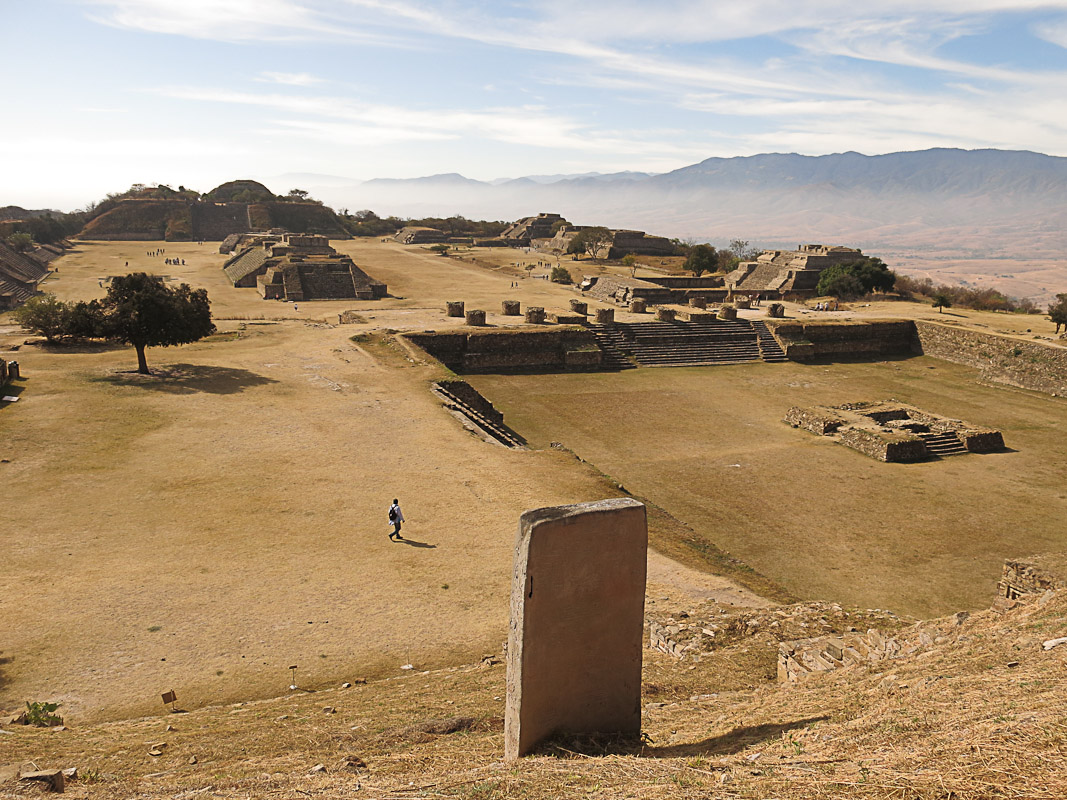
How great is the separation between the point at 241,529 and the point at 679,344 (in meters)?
23.6

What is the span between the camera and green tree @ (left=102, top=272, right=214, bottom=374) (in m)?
20.8

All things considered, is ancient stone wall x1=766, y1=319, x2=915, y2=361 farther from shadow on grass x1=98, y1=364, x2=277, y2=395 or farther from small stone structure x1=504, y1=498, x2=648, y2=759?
small stone structure x1=504, y1=498, x2=648, y2=759

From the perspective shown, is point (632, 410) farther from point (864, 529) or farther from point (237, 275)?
point (237, 275)

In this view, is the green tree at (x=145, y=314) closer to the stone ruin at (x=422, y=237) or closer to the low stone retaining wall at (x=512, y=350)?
the low stone retaining wall at (x=512, y=350)

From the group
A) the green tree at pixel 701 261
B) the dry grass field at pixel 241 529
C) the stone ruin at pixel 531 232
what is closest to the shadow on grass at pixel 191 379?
the dry grass field at pixel 241 529

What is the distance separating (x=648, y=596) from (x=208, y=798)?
6376 mm

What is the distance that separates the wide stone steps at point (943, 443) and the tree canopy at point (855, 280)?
24.7 metres

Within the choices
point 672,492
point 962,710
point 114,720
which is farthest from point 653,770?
point 672,492

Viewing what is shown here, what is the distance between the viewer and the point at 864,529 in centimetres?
1497

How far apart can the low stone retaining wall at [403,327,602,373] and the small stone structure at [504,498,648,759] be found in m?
23.5

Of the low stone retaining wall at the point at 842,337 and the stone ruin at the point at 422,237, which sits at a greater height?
the stone ruin at the point at 422,237

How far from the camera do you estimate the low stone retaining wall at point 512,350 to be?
95.2 feet

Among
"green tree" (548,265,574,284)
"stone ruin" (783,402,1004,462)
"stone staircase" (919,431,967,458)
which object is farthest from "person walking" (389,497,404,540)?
"green tree" (548,265,574,284)

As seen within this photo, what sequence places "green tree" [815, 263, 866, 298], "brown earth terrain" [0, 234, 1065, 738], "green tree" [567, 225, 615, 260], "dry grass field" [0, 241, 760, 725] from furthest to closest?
1. "green tree" [567, 225, 615, 260]
2. "green tree" [815, 263, 866, 298]
3. "brown earth terrain" [0, 234, 1065, 738]
4. "dry grass field" [0, 241, 760, 725]
